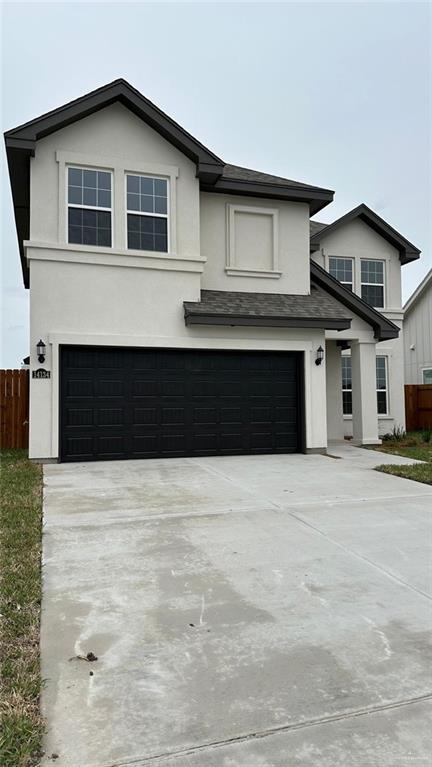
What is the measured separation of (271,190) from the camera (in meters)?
12.2

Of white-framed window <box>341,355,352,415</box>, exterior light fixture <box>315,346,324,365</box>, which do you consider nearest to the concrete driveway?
exterior light fixture <box>315,346,324,365</box>

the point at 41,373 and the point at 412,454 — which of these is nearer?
the point at 41,373

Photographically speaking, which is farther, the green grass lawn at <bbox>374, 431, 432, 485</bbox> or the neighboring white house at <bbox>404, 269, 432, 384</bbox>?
the neighboring white house at <bbox>404, 269, 432, 384</bbox>

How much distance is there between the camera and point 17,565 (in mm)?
4309

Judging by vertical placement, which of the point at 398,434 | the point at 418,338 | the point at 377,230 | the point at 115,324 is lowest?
the point at 398,434

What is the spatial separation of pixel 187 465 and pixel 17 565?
587 cm

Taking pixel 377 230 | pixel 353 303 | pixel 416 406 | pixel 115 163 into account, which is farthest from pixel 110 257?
pixel 416 406

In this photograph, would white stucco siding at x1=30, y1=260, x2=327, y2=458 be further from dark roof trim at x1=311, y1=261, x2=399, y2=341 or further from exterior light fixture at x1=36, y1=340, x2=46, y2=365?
dark roof trim at x1=311, y1=261, x2=399, y2=341

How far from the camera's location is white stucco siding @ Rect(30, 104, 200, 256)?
10344 mm

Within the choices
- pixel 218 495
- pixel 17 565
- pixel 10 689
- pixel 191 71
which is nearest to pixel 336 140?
pixel 191 71

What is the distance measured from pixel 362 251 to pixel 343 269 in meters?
0.88

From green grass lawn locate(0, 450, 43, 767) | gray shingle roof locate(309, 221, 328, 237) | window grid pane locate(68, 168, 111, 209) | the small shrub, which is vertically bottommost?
green grass lawn locate(0, 450, 43, 767)

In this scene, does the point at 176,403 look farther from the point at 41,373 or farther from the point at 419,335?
the point at 419,335

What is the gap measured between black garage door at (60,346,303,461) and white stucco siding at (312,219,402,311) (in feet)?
17.6
